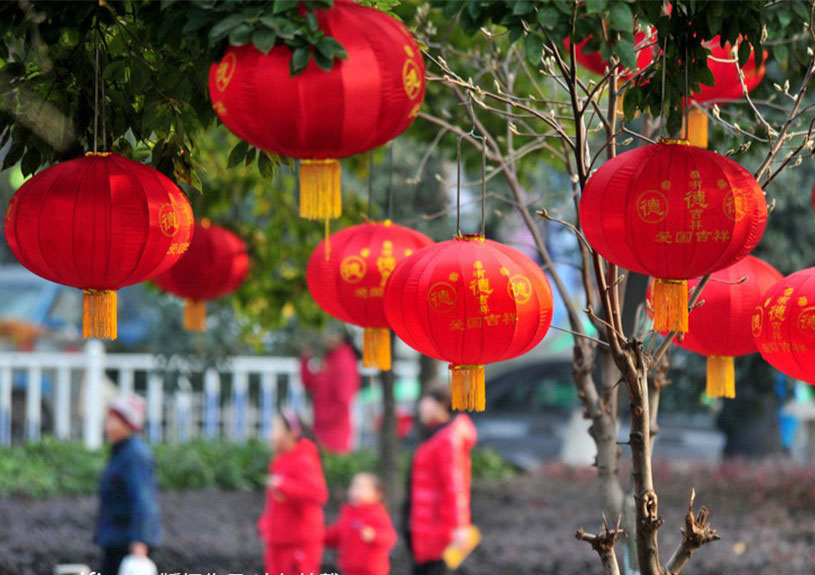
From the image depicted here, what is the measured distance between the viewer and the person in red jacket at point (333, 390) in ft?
48.5

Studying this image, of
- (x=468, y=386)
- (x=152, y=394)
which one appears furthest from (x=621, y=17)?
(x=152, y=394)

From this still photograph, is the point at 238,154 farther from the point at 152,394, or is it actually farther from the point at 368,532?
the point at 152,394

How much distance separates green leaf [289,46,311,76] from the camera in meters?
3.74

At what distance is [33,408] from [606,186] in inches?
435

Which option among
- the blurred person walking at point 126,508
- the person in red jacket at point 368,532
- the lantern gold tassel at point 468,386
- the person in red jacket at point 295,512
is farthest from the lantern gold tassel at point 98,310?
the person in red jacket at point 295,512

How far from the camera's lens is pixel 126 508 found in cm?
806

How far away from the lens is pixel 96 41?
15.1ft

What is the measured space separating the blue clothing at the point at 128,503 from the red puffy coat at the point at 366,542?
1.17m

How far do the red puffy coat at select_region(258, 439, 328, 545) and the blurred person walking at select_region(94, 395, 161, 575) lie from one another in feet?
2.75

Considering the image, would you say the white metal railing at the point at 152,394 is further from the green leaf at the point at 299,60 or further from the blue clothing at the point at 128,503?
the green leaf at the point at 299,60

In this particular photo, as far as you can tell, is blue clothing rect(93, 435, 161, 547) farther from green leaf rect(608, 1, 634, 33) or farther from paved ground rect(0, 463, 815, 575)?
green leaf rect(608, 1, 634, 33)

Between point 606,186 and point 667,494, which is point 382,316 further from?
point 667,494

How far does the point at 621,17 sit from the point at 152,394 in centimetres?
1174

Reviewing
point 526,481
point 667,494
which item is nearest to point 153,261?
point 667,494
